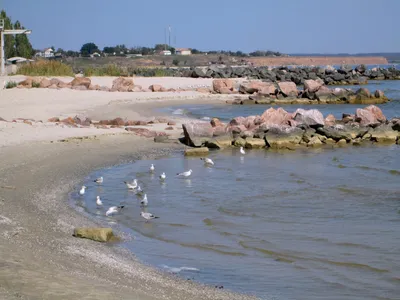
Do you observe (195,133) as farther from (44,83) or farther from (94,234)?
(44,83)

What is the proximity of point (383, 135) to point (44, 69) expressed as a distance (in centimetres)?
2547

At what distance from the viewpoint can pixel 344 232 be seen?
10273mm

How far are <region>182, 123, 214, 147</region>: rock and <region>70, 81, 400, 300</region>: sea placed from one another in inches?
44.7

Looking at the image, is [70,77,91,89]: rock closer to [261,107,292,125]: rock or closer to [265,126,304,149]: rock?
[261,107,292,125]: rock

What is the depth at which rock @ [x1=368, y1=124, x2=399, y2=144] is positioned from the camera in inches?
859

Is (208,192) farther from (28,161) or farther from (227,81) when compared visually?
(227,81)

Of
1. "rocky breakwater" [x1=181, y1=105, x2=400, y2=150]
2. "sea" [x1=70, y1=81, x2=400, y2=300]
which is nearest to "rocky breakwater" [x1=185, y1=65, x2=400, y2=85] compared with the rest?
"rocky breakwater" [x1=181, y1=105, x2=400, y2=150]

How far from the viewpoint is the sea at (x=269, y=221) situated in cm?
803

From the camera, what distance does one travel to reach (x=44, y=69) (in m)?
42.1

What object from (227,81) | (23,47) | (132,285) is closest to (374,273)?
(132,285)

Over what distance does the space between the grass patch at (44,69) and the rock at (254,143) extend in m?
23.8

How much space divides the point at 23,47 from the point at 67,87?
90.4 feet

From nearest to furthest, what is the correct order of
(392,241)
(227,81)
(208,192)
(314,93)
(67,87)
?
(392,241), (208,192), (67,87), (314,93), (227,81)

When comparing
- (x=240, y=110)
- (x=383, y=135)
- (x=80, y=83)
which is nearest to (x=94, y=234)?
(x=383, y=135)
